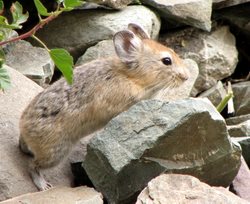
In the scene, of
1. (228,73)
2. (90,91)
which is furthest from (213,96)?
(90,91)

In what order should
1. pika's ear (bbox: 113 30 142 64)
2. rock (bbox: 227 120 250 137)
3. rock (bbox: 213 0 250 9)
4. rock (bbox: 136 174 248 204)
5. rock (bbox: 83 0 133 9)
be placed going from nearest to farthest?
1. rock (bbox: 136 174 248 204)
2. pika's ear (bbox: 113 30 142 64)
3. rock (bbox: 227 120 250 137)
4. rock (bbox: 83 0 133 9)
5. rock (bbox: 213 0 250 9)

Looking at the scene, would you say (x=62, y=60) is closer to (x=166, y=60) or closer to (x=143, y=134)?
(x=143, y=134)

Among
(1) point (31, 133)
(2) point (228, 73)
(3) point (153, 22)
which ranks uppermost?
(1) point (31, 133)

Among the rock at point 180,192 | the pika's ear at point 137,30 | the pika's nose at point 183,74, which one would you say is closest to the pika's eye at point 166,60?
the pika's nose at point 183,74

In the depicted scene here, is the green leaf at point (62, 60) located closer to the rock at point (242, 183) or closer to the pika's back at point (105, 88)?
the pika's back at point (105, 88)

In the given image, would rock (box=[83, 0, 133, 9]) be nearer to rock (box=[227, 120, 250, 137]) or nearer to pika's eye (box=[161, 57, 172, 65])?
pika's eye (box=[161, 57, 172, 65])

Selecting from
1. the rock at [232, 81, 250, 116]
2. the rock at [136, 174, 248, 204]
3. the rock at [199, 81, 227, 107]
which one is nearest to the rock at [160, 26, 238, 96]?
the rock at [199, 81, 227, 107]

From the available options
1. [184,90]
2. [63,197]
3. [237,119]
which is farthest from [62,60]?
[237,119]

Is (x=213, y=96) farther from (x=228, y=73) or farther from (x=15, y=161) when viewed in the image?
(x=15, y=161)
